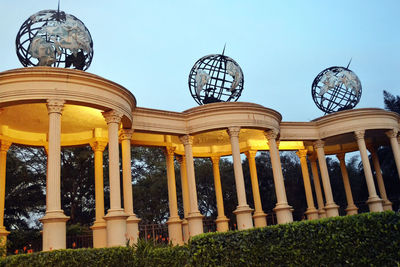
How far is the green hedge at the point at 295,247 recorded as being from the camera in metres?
13.7

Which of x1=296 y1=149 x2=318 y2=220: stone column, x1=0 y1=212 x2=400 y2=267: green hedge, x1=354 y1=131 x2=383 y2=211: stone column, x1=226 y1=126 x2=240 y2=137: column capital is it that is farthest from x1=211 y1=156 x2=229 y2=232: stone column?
x1=0 y1=212 x2=400 y2=267: green hedge

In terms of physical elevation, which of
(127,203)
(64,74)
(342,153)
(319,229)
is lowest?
(319,229)

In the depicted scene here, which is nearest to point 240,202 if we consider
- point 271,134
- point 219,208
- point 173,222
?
point 271,134

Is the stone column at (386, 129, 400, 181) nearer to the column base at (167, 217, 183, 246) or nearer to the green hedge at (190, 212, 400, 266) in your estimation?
the column base at (167, 217, 183, 246)

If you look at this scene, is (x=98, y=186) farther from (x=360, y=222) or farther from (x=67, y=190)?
(x=67, y=190)

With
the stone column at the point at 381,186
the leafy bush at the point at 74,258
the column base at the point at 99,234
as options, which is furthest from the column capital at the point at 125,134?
the stone column at the point at 381,186

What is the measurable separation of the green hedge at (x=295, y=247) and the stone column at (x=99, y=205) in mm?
10160

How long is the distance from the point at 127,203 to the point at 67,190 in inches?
1247

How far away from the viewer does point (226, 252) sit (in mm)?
15820

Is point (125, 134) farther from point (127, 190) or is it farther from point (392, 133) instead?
point (392, 133)

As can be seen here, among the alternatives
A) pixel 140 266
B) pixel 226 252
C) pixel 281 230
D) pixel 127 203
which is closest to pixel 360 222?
pixel 281 230

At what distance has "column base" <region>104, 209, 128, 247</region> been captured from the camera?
73.3ft

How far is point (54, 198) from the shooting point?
20.8 m

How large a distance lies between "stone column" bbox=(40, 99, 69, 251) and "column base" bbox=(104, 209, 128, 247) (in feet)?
8.89
